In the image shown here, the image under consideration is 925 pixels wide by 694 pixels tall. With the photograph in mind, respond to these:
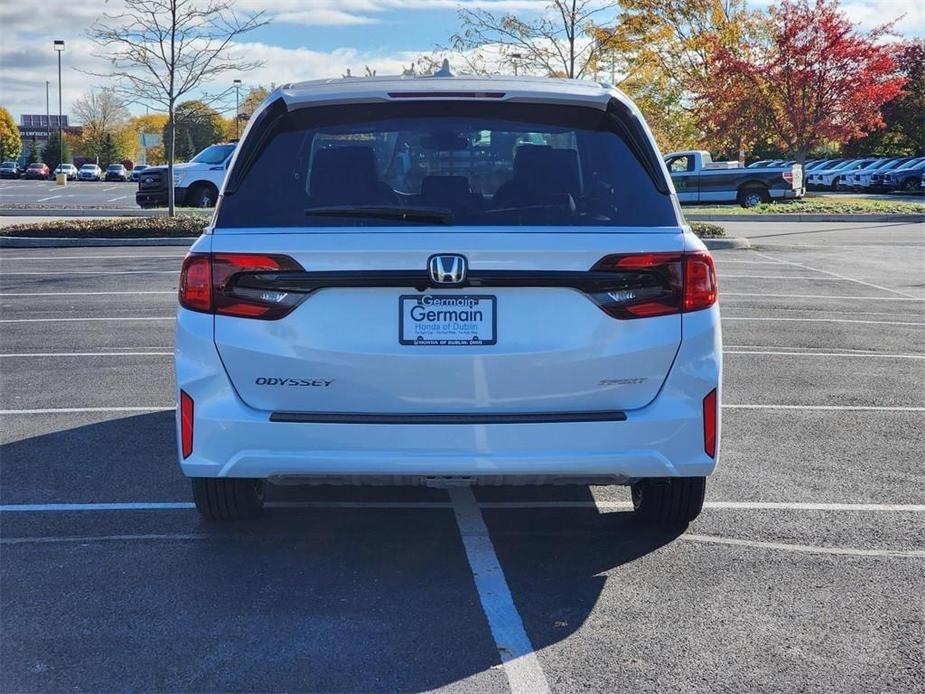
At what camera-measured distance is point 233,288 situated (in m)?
4.27

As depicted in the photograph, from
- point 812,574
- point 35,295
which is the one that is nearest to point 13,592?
point 812,574

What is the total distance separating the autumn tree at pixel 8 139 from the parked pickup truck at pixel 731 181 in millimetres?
101225

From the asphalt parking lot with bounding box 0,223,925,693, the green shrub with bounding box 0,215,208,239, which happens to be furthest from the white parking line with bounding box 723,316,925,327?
the green shrub with bounding box 0,215,208,239

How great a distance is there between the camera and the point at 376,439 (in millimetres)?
4230

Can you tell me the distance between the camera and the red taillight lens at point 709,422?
4.39m

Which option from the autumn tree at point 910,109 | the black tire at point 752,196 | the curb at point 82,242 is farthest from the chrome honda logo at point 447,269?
the autumn tree at point 910,109

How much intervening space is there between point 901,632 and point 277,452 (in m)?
2.30

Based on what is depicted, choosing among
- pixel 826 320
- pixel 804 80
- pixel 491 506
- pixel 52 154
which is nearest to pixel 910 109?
pixel 804 80

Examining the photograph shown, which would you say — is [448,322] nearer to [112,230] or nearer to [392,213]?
[392,213]

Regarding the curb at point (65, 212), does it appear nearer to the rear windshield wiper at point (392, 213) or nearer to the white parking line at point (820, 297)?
the white parking line at point (820, 297)

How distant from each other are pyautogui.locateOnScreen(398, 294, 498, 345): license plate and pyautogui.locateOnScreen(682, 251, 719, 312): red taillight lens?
0.73 metres

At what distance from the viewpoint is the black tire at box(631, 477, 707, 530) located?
15.9 feet

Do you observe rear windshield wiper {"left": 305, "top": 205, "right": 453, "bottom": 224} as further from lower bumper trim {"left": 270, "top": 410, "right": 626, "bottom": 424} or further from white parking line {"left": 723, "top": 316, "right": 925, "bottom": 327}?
white parking line {"left": 723, "top": 316, "right": 925, "bottom": 327}

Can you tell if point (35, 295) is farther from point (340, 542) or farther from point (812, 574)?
point (812, 574)
